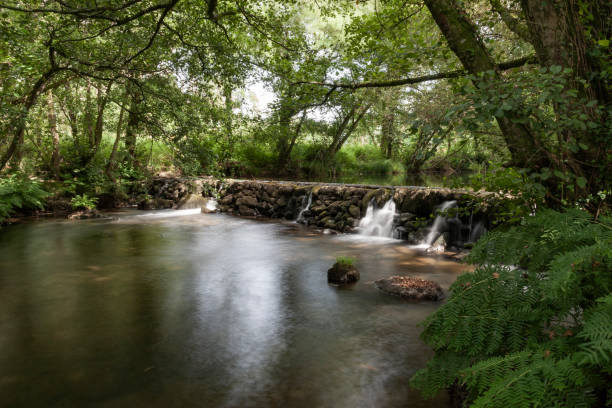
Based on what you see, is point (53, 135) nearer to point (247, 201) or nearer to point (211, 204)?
point (211, 204)

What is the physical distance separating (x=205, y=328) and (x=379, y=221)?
7472mm

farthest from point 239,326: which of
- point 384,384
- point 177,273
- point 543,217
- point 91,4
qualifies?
point 91,4

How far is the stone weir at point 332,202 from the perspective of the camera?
9984 millimetres

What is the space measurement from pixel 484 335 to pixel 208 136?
722cm

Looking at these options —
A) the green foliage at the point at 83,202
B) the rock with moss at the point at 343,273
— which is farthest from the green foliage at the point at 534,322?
the green foliage at the point at 83,202

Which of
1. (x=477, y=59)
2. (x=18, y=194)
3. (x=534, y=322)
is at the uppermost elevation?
(x=477, y=59)

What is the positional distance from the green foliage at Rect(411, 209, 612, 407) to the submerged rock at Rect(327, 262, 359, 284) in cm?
434

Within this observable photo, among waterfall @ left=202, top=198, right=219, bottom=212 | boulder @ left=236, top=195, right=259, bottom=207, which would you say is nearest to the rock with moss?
boulder @ left=236, top=195, right=259, bottom=207

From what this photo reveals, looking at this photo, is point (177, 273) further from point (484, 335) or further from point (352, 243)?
point (484, 335)

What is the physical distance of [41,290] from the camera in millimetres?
6582

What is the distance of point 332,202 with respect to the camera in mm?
13336

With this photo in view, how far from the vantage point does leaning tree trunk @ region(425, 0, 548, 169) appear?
2.70 metres

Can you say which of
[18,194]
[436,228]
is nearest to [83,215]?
[18,194]

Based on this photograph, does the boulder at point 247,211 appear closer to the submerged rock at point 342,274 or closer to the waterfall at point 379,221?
the waterfall at point 379,221
